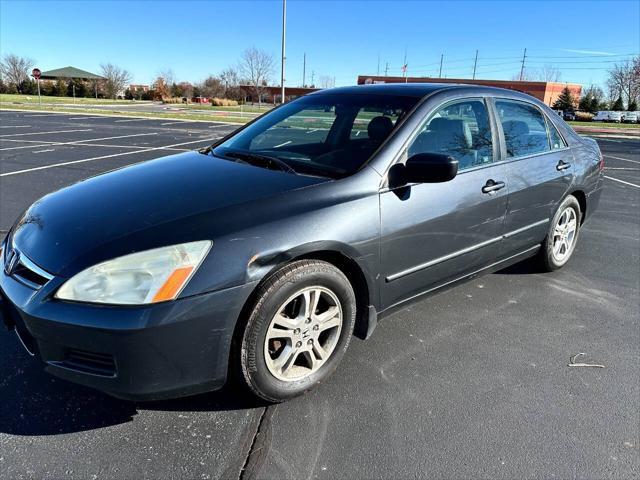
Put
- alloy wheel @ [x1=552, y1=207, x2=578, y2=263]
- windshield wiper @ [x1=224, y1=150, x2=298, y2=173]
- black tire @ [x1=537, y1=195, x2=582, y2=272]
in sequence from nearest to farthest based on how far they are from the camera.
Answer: windshield wiper @ [x1=224, y1=150, x2=298, y2=173], black tire @ [x1=537, y1=195, x2=582, y2=272], alloy wheel @ [x1=552, y1=207, x2=578, y2=263]

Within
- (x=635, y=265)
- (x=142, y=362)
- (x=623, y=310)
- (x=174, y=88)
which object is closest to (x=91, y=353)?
(x=142, y=362)

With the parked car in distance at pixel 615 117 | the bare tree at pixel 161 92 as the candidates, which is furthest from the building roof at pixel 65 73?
the parked car in distance at pixel 615 117

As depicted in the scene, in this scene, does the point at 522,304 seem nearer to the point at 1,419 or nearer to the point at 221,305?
the point at 221,305

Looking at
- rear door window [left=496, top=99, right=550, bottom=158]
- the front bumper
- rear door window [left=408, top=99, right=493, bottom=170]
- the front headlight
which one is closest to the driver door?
rear door window [left=408, top=99, right=493, bottom=170]

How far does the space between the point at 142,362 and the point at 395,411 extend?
50.4 inches

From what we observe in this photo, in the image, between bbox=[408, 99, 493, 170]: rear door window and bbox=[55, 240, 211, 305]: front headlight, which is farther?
bbox=[408, 99, 493, 170]: rear door window

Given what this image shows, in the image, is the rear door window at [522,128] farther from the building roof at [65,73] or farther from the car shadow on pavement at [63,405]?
the building roof at [65,73]

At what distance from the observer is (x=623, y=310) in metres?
3.77

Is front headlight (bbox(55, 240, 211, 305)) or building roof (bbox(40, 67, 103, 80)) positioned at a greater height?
building roof (bbox(40, 67, 103, 80))

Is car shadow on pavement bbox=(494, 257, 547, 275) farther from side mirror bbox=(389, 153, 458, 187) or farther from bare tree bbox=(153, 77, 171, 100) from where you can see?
bare tree bbox=(153, 77, 171, 100)

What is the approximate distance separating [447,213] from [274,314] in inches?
52.8

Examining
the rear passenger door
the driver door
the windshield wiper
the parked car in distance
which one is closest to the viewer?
the driver door

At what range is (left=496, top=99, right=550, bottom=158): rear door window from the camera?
3627 mm

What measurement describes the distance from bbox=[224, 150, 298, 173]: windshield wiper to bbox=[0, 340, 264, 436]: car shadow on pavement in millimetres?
1284
